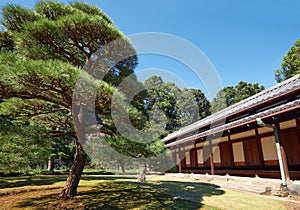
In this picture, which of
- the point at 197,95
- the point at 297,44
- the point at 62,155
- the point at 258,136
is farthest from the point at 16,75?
the point at 197,95

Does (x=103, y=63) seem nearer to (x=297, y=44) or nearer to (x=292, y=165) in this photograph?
(x=292, y=165)

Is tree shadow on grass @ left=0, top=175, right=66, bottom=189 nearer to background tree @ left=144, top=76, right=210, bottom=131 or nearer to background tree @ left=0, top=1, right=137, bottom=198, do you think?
→ background tree @ left=0, top=1, right=137, bottom=198

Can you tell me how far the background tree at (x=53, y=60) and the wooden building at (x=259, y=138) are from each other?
15.3ft

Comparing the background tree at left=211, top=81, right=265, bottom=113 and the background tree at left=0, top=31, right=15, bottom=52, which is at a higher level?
the background tree at left=211, top=81, right=265, bottom=113

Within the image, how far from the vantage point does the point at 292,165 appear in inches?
242

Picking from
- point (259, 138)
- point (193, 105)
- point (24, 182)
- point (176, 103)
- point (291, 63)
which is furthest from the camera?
point (193, 105)

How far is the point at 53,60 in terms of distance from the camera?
156 inches

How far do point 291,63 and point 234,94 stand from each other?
1003cm

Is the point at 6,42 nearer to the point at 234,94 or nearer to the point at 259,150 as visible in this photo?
the point at 259,150

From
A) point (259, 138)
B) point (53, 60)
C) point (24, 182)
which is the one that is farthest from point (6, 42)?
point (259, 138)

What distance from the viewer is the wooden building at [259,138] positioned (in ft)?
19.4

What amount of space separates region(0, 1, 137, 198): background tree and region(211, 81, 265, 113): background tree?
26.0 meters

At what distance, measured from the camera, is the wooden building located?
19.4 feet

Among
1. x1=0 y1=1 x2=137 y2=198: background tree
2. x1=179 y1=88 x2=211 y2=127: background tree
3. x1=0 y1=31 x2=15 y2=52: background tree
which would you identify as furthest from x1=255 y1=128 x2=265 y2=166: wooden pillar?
x1=179 y1=88 x2=211 y2=127: background tree
